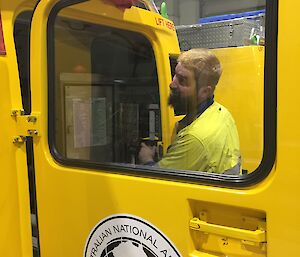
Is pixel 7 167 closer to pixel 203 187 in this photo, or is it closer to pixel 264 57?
pixel 203 187

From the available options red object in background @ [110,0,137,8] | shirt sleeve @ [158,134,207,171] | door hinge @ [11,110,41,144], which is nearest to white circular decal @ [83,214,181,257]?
shirt sleeve @ [158,134,207,171]

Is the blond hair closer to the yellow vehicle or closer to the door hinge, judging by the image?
the yellow vehicle

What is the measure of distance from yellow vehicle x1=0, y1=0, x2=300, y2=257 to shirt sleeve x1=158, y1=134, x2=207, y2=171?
90mm

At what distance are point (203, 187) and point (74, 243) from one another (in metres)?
0.66

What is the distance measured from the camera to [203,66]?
5.28 feet

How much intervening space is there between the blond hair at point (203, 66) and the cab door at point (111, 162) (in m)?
0.33

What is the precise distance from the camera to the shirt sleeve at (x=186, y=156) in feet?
4.75

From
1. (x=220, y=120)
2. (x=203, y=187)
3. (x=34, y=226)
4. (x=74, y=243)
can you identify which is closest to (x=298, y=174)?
(x=203, y=187)

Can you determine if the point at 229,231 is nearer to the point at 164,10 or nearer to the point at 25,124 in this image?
the point at 25,124

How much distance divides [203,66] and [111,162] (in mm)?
516

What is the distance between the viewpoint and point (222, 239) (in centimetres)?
126

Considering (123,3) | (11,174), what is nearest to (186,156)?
(11,174)

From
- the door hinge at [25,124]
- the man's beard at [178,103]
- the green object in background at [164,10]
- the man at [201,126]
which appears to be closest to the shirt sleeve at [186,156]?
the man at [201,126]

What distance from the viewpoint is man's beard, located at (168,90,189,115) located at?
166cm
